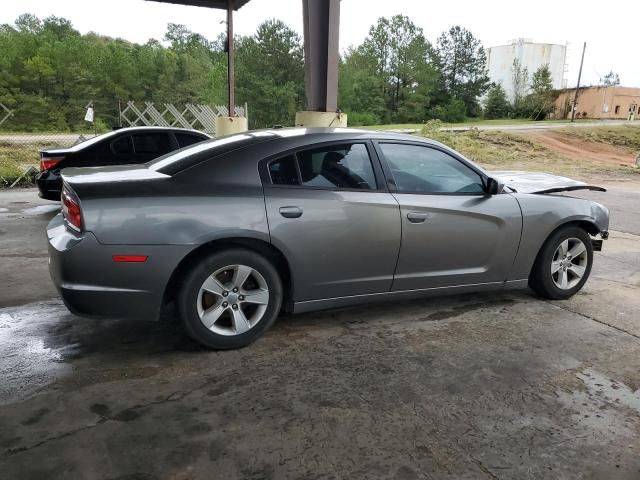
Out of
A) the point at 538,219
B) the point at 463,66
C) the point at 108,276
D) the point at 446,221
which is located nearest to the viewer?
the point at 108,276

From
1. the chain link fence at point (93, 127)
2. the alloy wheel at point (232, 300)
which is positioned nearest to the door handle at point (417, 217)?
the alloy wheel at point (232, 300)

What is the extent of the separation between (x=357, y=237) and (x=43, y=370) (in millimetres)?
2198

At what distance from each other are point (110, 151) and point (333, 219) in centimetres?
585

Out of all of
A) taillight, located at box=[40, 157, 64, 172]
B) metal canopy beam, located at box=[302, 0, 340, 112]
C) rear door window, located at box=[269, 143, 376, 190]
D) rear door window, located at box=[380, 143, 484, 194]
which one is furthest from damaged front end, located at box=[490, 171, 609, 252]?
taillight, located at box=[40, 157, 64, 172]

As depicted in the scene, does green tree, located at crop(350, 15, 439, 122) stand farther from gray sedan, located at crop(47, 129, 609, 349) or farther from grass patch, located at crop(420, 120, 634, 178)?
gray sedan, located at crop(47, 129, 609, 349)

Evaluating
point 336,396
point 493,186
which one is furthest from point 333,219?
point 493,186

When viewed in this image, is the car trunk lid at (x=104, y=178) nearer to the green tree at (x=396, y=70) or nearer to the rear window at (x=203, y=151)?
the rear window at (x=203, y=151)

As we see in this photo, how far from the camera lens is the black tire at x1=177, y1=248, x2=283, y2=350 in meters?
3.26

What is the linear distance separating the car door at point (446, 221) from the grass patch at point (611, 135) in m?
29.4

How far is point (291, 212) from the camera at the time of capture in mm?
3461

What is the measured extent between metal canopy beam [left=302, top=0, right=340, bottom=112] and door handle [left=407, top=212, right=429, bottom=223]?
539cm

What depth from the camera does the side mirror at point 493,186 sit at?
4141 millimetres

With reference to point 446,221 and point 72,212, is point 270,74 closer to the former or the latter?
point 446,221

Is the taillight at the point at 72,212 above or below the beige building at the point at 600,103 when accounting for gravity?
below
